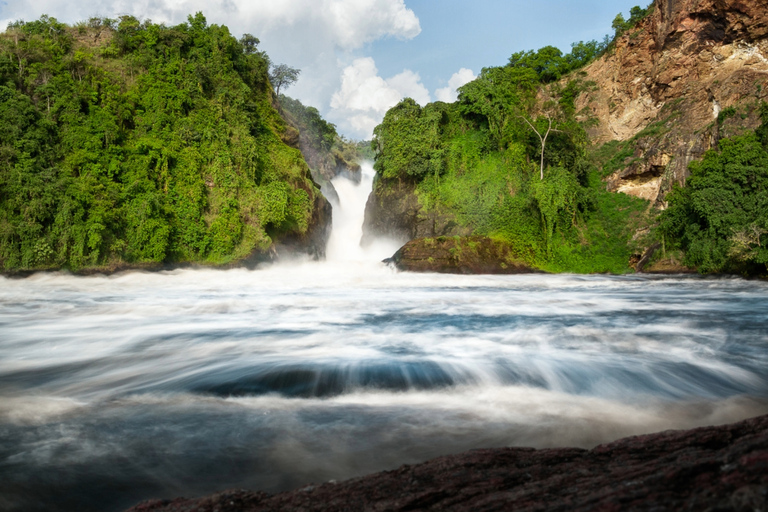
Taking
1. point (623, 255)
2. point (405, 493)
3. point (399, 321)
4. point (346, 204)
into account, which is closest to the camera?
point (405, 493)

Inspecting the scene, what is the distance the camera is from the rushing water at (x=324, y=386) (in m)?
3.03

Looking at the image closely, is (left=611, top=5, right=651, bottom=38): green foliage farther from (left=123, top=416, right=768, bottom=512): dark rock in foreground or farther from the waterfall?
(left=123, top=416, right=768, bottom=512): dark rock in foreground

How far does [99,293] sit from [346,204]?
2780cm

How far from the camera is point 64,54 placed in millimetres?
21906

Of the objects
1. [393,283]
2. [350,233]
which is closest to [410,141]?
[350,233]

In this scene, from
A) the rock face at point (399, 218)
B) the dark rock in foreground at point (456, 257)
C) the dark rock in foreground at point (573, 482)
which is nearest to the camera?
the dark rock in foreground at point (573, 482)

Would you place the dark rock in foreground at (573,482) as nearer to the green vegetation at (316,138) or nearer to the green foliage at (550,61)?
the green foliage at (550,61)

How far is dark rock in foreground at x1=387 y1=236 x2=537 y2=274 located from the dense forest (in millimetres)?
1769

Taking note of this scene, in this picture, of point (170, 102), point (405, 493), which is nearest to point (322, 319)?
point (405, 493)

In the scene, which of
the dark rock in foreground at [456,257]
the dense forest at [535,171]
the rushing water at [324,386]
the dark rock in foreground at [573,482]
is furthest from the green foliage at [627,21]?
the dark rock in foreground at [573,482]

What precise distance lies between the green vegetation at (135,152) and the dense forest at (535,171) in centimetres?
802

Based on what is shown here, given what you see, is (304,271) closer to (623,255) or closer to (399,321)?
(399,321)

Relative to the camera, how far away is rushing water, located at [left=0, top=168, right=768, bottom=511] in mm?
3025

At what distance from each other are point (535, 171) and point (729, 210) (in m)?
11.3
